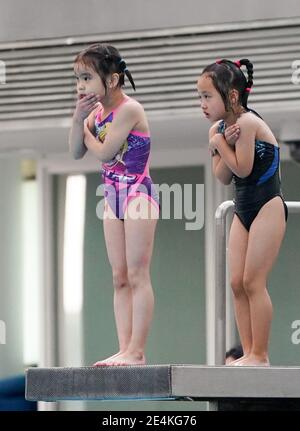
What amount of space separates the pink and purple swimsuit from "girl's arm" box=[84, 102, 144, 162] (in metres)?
0.03

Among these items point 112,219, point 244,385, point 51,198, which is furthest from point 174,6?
point 244,385

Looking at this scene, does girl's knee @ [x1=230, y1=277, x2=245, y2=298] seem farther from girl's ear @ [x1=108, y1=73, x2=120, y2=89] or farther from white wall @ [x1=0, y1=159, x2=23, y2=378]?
white wall @ [x1=0, y1=159, x2=23, y2=378]

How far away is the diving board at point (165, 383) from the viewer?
18.8ft

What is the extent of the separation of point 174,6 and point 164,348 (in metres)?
2.34

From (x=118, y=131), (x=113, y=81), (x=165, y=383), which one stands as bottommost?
(x=165, y=383)

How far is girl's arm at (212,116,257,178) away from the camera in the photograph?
6.09 m

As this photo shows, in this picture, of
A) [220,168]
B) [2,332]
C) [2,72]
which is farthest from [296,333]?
[220,168]

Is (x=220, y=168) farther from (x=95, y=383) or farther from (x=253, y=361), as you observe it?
(x=95, y=383)

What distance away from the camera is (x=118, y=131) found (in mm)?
6293

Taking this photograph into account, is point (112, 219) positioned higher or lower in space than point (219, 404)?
higher

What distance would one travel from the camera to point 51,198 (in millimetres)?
11062

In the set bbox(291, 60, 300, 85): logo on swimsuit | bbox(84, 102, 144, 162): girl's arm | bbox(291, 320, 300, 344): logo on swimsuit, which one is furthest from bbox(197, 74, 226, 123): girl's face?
bbox(291, 320, 300, 344): logo on swimsuit

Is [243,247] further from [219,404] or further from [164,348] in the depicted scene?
[164,348]

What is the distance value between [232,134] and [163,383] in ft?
3.38
